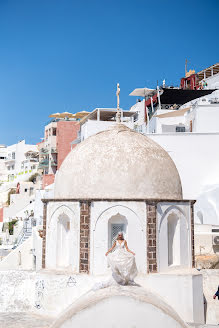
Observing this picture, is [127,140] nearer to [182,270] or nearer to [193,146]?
[182,270]

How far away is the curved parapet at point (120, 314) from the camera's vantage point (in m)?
6.31

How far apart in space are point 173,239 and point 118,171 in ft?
8.72

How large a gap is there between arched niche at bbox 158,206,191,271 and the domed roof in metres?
0.51

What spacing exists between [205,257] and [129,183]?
10.0 meters

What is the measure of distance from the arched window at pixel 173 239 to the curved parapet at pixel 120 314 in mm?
3853

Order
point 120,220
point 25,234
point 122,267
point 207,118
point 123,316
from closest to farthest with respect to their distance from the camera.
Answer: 1. point 123,316
2. point 122,267
3. point 120,220
4. point 207,118
5. point 25,234

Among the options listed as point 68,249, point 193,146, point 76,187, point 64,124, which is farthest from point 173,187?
point 64,124

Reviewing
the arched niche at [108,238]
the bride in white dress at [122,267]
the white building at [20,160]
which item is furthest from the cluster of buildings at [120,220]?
the white building at [20,160]

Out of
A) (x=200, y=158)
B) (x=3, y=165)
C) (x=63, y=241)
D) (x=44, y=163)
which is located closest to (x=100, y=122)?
(x=200, y=158)

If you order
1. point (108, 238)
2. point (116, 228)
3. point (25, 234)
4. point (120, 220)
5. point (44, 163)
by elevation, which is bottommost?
point (25, 234)

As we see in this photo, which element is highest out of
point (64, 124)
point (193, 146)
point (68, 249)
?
point (64, 124)

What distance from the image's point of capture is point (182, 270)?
32.9ft

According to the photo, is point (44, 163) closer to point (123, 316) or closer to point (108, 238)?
point (108, 238)

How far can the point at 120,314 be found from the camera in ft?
20.9
